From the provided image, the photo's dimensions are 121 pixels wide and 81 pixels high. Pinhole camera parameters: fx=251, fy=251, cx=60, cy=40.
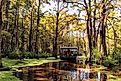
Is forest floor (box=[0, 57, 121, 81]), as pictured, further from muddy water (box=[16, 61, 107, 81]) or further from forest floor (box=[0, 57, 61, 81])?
muddy water (box=[16, 61, 107, 81])

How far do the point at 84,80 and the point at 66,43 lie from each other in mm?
85023

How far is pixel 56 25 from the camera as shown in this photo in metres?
63.3

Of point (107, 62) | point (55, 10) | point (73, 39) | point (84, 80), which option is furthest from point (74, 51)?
point (73, 39)

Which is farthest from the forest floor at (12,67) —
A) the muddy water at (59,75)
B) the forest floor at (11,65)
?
the muddy water at (59,75)

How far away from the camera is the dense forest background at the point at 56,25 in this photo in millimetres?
38062

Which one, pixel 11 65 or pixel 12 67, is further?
pixel 11 65

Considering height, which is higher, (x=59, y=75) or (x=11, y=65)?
(x=59, y=75)

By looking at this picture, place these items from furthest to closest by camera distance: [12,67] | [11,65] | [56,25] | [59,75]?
[56,25]
[11,65]
[12,67]
[59,75]

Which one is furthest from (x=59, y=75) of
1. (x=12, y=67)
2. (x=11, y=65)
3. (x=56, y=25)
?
(x=56, y=25)

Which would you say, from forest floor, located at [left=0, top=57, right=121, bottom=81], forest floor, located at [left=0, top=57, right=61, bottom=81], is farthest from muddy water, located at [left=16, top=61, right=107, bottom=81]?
forest floor, located at [left=0, top=57, right=61, bottom=81]

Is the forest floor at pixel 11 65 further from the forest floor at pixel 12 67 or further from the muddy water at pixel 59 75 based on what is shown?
the muddy water at pixel 59 75

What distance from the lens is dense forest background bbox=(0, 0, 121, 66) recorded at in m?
38.1

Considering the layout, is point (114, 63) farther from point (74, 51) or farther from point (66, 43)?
point (66, 43)

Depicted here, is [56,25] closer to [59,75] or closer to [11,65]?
[11,65]
